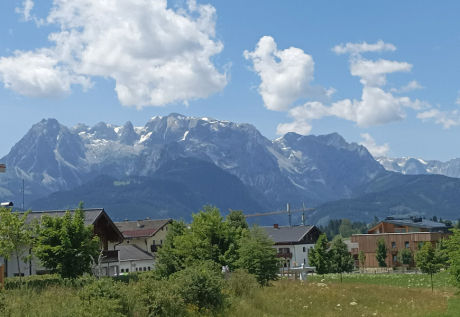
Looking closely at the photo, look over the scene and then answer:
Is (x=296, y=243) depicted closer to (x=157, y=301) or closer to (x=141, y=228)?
(x=141, y=228)

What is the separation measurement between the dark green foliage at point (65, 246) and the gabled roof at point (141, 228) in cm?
6755

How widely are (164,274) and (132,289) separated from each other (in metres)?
32.7

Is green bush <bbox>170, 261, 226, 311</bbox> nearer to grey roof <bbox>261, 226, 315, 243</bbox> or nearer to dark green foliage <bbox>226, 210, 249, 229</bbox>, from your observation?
dark green foliage <bbox>226, 210, 249, 229</bbox>

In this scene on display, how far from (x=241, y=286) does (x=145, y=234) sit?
275 feet

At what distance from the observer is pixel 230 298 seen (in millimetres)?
21203

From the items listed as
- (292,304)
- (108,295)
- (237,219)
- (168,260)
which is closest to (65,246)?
(168,260)

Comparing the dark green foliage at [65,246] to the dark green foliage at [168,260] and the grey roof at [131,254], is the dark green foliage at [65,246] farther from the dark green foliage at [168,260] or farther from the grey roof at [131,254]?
the grey roof at [131,254]

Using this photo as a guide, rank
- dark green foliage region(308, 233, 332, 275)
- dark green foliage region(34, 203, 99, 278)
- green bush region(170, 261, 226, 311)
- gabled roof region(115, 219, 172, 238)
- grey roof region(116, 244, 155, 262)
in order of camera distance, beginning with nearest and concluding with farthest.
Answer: green bush region(170, 261, 226, 311) → dark green foliage region(34, 203, 99, 278) → dark green foliage region(308, 233, 332, 275) → grey roof region(116, 244, 155, 262) → gabled roof region(115, 219, 172, 238)

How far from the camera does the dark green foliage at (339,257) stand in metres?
69.8

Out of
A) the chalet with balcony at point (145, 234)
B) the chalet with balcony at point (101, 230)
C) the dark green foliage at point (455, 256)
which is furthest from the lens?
the chalet with balcony at point (145, 234)

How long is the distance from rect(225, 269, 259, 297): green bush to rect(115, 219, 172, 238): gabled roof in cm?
8154

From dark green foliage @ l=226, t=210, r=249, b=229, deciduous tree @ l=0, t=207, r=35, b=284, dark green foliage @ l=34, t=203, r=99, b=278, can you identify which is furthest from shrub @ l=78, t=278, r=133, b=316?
dark green foliage @ l=226, t=210, r=249, b=229

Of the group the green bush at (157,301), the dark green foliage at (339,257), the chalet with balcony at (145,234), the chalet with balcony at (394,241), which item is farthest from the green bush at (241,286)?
the chalet with balcony at (394,241)

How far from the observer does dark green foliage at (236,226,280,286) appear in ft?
107
